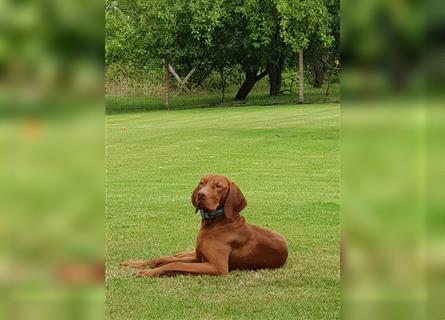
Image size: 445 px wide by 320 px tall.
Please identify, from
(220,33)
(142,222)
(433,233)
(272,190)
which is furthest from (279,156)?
(220,33)

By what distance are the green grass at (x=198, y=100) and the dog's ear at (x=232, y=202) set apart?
80.9ft

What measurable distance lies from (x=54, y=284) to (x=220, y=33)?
33156 millimetres

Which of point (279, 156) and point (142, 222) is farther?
point (279, 156)

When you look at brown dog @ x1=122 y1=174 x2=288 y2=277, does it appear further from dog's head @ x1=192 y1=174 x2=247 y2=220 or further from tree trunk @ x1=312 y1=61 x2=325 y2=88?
tree trunk @ x1=312 y1=61 x2=325 y2=88

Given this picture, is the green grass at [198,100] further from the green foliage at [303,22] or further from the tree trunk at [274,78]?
the green foliage at [303,22]

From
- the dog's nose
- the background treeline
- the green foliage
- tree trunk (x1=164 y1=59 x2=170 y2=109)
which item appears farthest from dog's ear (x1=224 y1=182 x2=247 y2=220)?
tree trunk (x1=164 y1=59 x2=170 y2=109)

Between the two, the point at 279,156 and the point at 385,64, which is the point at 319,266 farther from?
the point at 279,156

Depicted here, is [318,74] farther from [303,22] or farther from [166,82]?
[166,82]

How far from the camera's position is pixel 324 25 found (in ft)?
103

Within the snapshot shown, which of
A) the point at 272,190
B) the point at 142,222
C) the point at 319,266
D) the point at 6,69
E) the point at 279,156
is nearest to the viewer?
the point at 6,69

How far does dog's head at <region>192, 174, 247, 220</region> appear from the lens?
19.5ft

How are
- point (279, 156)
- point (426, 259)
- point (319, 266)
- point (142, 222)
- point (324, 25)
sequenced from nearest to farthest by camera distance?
point (426, 259), point (319, 266), point (142, 222), point (279, 156), point (324, 25)

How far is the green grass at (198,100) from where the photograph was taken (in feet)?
106

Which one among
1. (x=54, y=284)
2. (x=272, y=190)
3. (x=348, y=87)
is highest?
(x=348, y=87)
